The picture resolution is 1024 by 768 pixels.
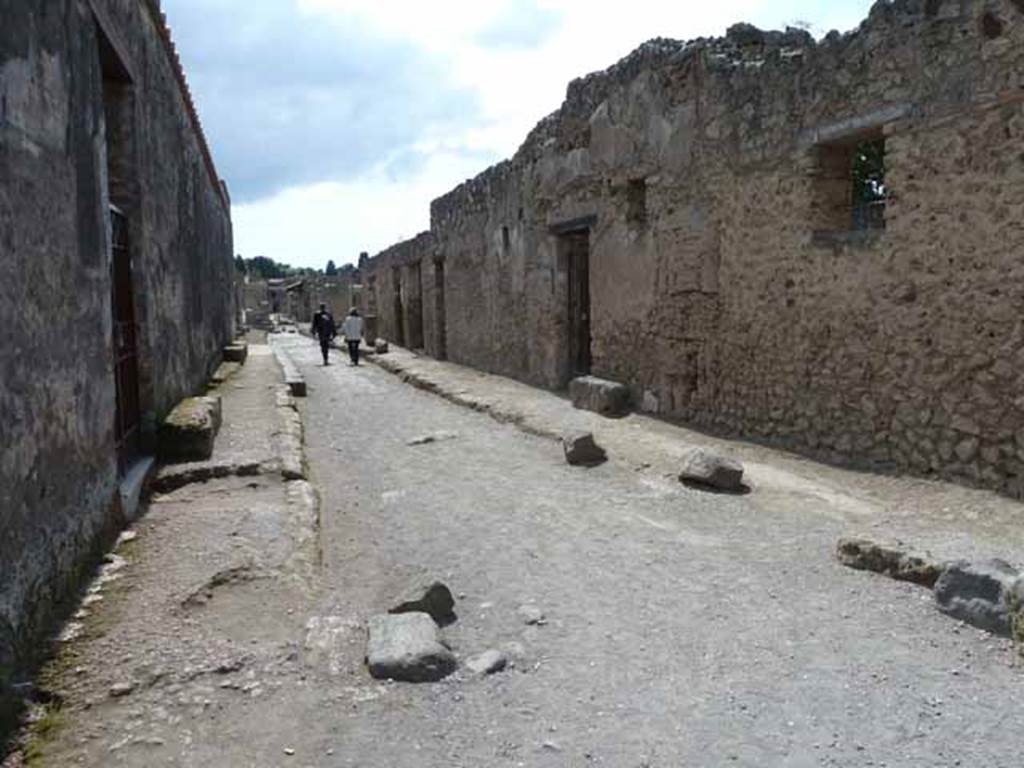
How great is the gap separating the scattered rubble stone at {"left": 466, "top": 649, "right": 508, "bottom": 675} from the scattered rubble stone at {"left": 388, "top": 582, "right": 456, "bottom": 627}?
406mm

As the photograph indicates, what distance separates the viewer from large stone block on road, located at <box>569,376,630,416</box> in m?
8.85

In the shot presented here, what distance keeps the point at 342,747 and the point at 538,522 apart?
2748mm

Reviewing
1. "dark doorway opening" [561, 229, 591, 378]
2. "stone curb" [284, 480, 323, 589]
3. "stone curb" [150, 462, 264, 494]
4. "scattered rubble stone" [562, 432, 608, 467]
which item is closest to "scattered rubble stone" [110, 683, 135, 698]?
"stone curb" [284, 480, 323, 589]

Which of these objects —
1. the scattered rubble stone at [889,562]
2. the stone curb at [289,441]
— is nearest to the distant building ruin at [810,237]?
the scattered rubble stone at [889,562]

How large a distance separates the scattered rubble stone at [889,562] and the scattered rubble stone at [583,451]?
2.71 meters

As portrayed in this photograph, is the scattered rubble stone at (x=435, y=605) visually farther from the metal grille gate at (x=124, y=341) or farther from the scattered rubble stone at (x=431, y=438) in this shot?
the scattered rubble stone at (x=431, y=438)

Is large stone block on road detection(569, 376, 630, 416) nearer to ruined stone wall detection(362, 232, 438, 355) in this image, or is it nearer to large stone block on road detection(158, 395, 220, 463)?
large stone block on road detection(158, 395, 220, 463)

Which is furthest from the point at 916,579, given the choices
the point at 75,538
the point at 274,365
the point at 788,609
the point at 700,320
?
the point at 274,365

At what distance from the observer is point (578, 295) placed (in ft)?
35.5

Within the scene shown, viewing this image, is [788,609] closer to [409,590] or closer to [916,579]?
[916,579]

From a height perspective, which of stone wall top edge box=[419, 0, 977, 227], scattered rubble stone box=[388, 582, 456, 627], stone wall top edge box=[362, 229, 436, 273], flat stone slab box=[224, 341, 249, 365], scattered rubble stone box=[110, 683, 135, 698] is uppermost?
stone wall top edge box=[419, 0, 977, 227]

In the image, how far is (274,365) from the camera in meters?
14.3

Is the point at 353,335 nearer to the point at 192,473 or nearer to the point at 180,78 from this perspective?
the point at 180,78

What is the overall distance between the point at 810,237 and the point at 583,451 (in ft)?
8.13
